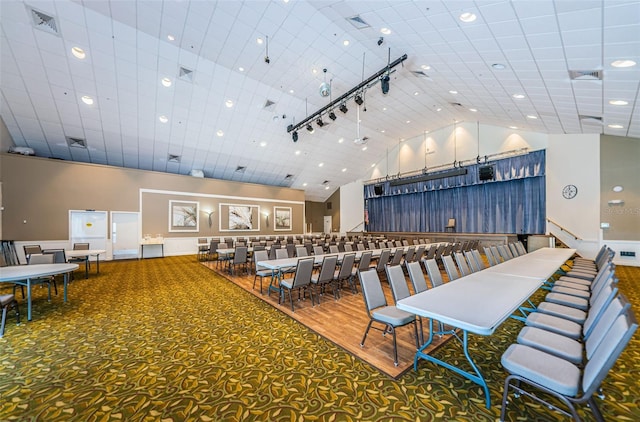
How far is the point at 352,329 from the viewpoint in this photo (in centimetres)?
361

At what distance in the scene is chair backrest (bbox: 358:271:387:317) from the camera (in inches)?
122

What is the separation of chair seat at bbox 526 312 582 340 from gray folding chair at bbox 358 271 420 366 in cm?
120

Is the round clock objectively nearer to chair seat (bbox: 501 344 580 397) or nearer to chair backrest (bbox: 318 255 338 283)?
chair backrest (bbox: 318 255 338 283)

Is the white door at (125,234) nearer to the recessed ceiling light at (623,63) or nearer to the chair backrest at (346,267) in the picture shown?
the chair backrest at (346,267)

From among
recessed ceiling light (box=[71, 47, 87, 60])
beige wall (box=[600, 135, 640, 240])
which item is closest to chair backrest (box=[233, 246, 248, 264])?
recessed ceiling light (box=[71, 47, 87, 60])

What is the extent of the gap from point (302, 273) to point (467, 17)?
524cm

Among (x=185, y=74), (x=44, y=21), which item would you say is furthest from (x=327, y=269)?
(x=44, y=21)

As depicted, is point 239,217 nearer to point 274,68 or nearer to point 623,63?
point 274,68

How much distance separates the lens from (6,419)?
1975 mm

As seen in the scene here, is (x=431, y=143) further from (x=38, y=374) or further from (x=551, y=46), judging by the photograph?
(x=38, y=374)

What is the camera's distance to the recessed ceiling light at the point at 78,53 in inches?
256

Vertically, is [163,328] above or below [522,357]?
below

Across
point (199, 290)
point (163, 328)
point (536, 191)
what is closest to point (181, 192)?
point (199, 290)

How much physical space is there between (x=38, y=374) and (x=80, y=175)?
10.4 m
